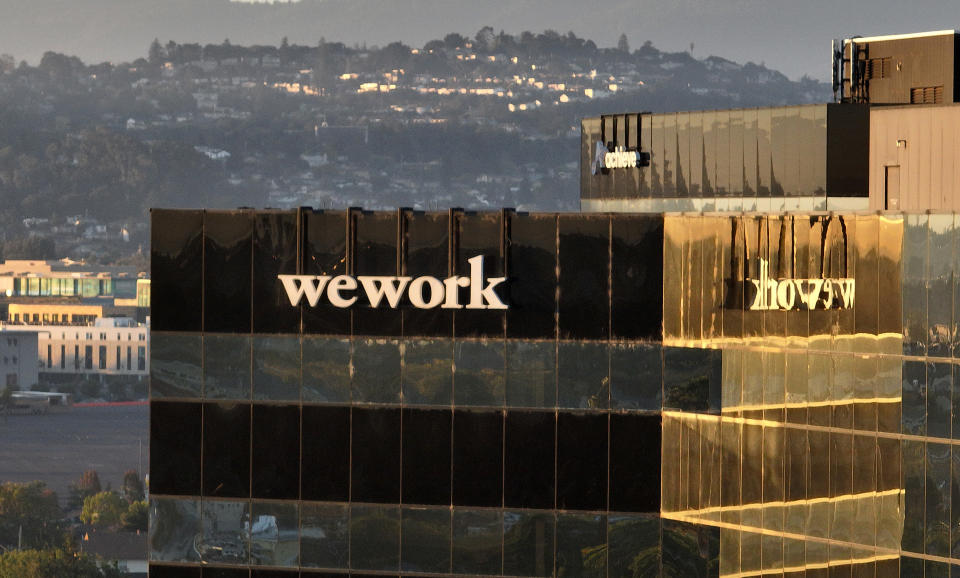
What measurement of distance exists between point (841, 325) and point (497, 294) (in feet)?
30.7

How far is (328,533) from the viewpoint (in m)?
48.4

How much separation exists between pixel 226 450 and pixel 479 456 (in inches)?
288

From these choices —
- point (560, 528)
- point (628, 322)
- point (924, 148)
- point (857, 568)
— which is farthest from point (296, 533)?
point (924, 148)

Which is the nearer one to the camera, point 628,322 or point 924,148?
point 628,322

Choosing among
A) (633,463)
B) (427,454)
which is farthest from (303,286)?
(633,463)

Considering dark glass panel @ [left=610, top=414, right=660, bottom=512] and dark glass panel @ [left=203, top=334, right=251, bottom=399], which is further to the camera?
dark glass panel @ [left=203, top=334, right=251, bottom=399]

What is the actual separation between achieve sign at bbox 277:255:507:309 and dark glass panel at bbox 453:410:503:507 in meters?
3.14

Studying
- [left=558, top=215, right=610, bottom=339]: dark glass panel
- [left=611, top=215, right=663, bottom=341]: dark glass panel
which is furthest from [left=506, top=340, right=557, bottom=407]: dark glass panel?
[left=611, top=215, right=663, bottom=341]: dark glass panel

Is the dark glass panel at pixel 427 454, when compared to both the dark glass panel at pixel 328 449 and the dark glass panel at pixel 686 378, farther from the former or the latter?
the dark glass panel at pixel 686 378

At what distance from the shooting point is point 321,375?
158 feet

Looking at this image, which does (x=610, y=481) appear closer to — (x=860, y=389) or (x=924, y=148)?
(x=860, y=389)

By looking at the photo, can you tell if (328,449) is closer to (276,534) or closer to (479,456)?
(276,534)

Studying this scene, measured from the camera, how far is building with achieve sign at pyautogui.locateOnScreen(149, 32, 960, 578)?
44.8m

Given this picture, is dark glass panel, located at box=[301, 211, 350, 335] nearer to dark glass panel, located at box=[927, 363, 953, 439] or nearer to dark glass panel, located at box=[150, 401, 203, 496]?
dark glass panel, located at box=[150, 401, 203, 496]
